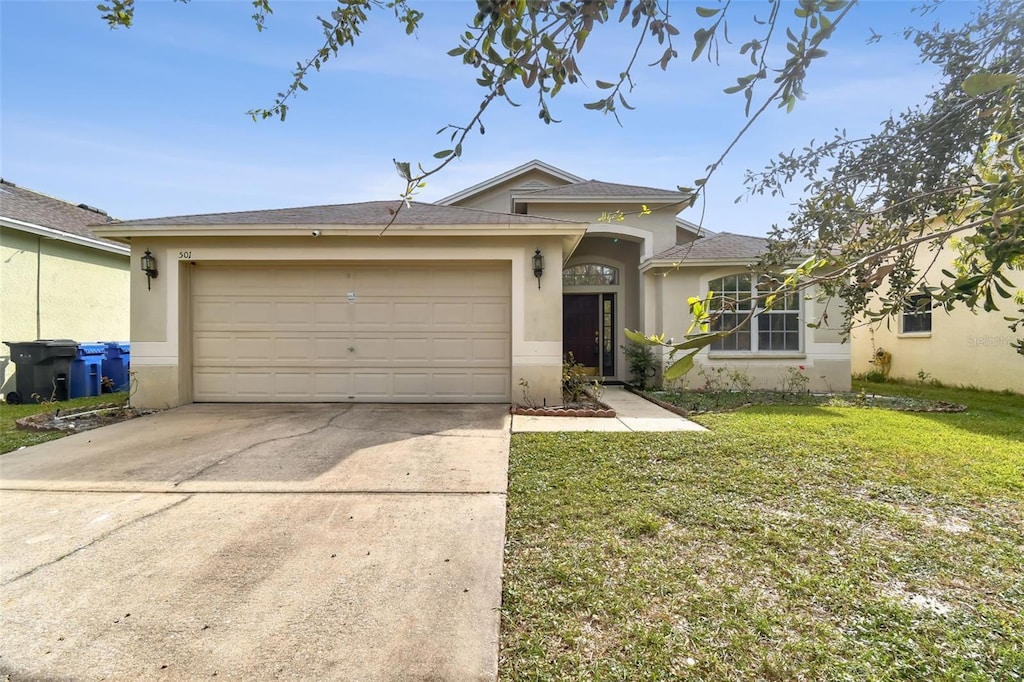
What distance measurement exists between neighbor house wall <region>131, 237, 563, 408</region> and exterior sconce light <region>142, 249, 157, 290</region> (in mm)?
78

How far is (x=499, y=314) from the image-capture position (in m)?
8.46

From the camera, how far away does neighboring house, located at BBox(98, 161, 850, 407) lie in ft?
26.5

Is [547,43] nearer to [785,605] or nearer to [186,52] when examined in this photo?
[785,605]

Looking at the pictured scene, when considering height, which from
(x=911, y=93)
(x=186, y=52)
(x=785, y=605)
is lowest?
(x=785, y=605)

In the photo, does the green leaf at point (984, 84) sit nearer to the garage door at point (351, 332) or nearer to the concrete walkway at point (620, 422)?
the concrete walkway at point (620, 422)

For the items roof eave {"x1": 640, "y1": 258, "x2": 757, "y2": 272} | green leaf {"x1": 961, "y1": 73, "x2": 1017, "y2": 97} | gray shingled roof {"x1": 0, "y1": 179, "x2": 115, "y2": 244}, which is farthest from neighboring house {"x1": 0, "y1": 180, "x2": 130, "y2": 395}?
green leaf {"x1": 961, "y1": 73, "x2": 1017, "y2": 97}

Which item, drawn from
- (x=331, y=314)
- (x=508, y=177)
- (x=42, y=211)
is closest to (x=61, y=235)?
(x=42, y=211)

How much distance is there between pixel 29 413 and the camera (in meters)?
7.96

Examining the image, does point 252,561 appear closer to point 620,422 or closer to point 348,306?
point 620,422

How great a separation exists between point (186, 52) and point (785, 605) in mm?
6446

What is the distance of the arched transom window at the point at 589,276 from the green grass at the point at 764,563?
7662 millimetres

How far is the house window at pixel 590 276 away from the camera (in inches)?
496

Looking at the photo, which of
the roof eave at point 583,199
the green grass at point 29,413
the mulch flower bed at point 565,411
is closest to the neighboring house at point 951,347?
the roof eave at point 583,199

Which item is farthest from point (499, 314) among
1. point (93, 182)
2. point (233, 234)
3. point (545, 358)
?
point (93, 182)
